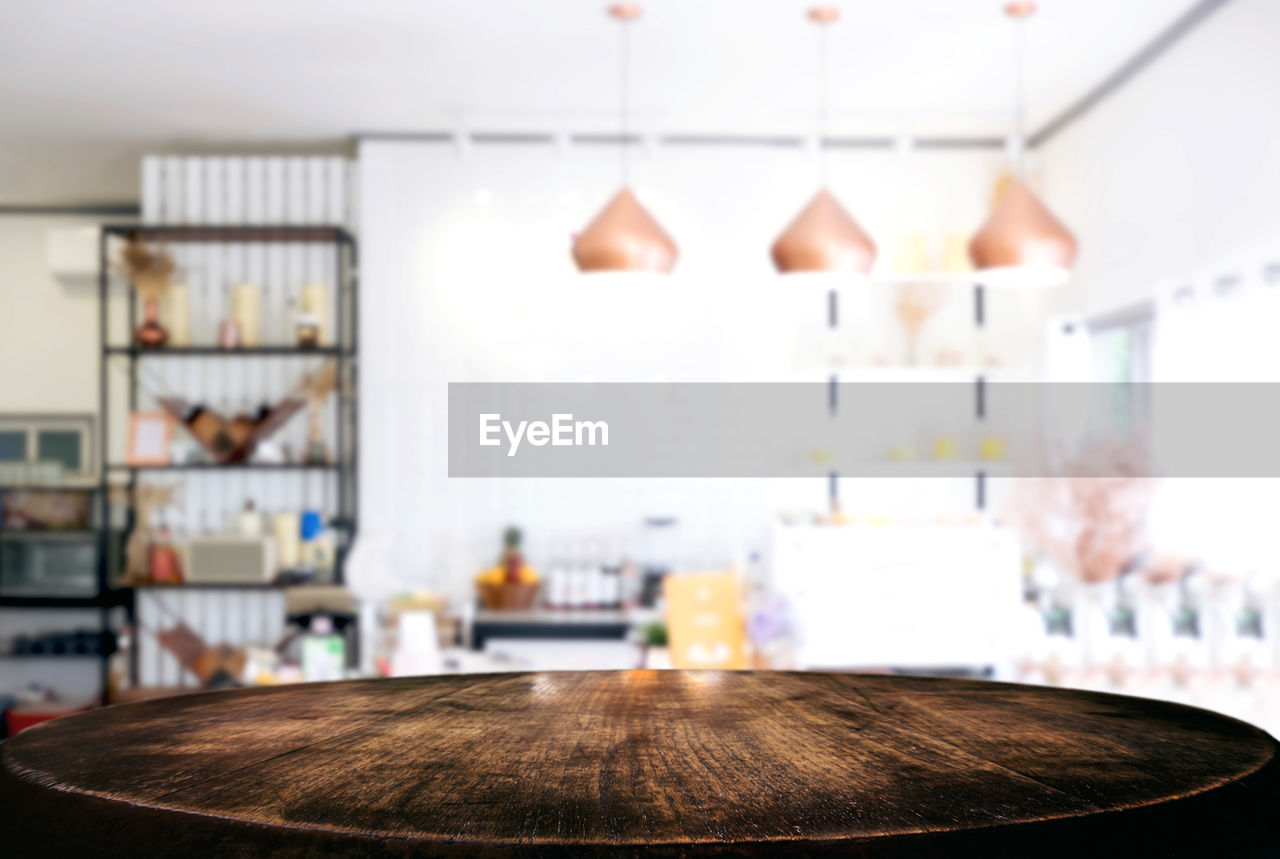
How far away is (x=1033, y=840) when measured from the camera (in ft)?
1.26

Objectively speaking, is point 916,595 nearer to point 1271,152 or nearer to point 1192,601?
point 1192,601

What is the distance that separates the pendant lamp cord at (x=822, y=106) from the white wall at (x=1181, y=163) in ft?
3.56

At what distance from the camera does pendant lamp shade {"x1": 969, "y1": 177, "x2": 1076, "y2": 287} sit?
3.14 metres

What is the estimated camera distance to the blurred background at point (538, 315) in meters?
4.23

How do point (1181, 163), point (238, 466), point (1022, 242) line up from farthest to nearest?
point (238, 466) → point (1181, 163) → point (1022, 242)

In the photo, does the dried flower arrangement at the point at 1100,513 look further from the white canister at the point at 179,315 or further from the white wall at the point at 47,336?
the white wall at the point at 47,336

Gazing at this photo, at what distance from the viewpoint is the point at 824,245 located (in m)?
3.17

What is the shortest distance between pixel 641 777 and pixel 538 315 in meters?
4.80

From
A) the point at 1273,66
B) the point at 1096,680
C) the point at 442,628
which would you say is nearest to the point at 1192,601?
the point at 1096,680

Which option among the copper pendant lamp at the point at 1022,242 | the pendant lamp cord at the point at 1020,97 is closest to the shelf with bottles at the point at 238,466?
the copper pendant lamp at the point at 1022,242

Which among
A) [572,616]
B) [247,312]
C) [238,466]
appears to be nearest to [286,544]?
[238,466]

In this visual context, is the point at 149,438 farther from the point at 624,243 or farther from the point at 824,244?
the point at 824,244

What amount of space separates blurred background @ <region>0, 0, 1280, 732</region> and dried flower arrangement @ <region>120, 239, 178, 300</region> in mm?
13

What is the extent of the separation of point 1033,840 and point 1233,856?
0.09m
